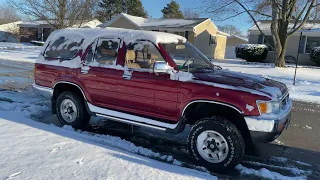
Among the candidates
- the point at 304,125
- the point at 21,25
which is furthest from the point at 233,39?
the point at 304,125

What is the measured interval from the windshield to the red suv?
2 centimetres

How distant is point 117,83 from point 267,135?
8.33 ft

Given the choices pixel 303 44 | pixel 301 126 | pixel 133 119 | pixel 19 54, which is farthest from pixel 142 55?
pixel 303 44

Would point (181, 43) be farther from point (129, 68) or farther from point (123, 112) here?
point (123, 112)

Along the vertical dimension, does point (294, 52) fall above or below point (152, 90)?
above

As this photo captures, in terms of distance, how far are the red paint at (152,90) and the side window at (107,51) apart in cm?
11

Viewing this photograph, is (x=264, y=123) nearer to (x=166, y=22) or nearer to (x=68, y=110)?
(x=68, y=110)

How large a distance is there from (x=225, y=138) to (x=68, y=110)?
10.5 ft

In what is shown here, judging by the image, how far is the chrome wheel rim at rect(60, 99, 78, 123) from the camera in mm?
5765

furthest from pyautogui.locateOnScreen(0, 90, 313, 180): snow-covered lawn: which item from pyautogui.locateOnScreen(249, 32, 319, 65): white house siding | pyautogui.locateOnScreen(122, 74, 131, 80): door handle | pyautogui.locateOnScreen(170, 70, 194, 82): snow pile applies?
pyautogui.locateOnScreen(249, 32, 319, 65): white house siding

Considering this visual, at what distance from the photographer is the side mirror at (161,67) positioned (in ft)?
14.7

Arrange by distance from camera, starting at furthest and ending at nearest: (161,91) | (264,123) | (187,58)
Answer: (187,58)
(161,91)
(264,123)

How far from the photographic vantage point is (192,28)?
3070 cm

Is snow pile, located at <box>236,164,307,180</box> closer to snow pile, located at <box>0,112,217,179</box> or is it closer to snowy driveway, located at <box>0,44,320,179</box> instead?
snowy driveway, located at <box>0,44,320,179</box>
